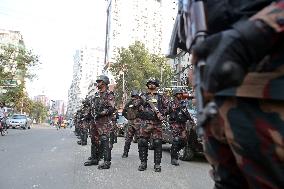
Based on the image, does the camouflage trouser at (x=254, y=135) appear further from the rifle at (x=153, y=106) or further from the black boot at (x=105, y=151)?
the black boot at (x=105, y=151)

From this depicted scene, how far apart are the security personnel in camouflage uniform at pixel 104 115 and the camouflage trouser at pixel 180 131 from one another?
2019 mm

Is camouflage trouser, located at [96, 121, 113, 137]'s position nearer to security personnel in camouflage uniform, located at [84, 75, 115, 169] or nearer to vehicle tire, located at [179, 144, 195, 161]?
security personnel in camouflage uniform, located at [84, 75, 115, 169]

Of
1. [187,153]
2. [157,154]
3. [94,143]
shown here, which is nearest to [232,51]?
[157,154]

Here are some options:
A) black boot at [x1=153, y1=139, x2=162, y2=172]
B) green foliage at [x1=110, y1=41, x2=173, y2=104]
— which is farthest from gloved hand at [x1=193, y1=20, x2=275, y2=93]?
green foliage at [x1=110, y1=41, x2=173, y2=104]

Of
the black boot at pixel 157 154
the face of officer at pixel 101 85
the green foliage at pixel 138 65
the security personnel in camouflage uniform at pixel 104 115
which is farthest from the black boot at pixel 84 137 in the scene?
the green foliage at pixel 138 65

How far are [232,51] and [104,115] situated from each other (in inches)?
295

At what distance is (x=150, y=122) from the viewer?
8.99 meters

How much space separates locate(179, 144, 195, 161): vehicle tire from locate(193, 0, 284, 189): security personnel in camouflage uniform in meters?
9.12

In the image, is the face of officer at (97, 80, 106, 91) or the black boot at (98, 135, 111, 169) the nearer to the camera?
the black boot at (98, 135, 111, 169)

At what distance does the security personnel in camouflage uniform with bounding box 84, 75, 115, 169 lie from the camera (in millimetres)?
8977

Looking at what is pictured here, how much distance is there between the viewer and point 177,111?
10.3m

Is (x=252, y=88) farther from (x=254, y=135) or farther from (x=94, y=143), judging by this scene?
(x=94, y=143)

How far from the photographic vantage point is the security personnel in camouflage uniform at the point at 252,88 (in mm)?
1588

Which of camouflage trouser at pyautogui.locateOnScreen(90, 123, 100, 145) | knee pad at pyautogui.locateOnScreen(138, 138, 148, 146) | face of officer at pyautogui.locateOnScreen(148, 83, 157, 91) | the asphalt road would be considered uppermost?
face of officer at pyautogui.locateOnScreen(148, 83, 157, 91)
